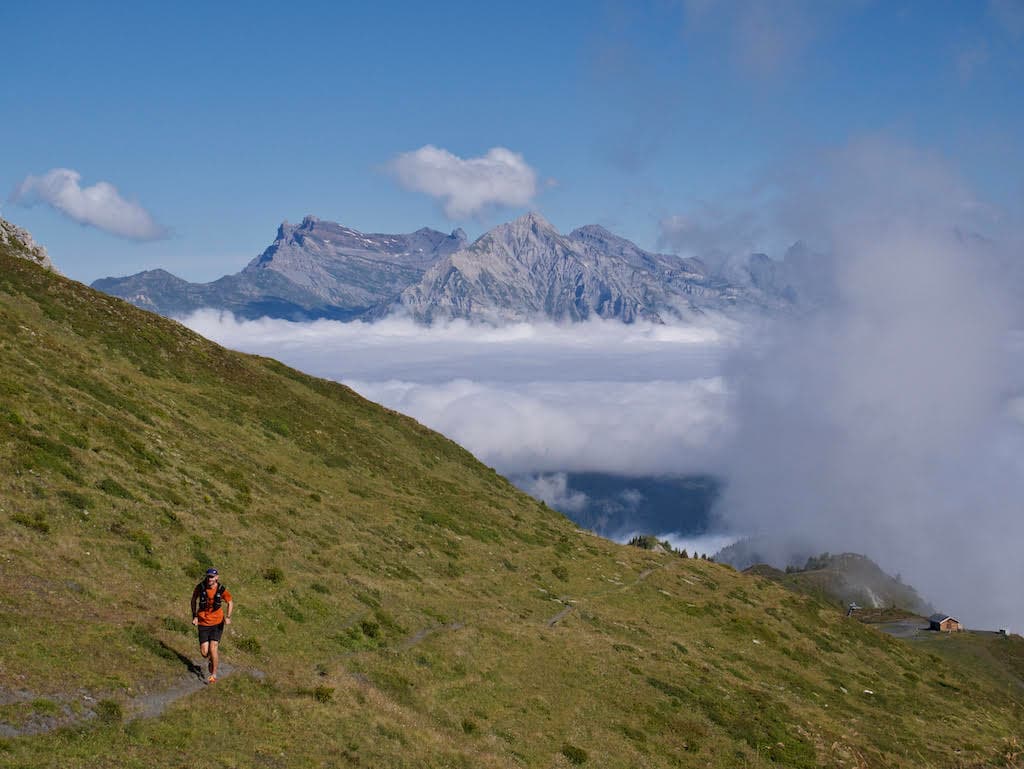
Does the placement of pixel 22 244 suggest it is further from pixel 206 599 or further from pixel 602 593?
pixel 206 599

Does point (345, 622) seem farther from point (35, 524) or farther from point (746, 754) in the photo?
point (746, 754)

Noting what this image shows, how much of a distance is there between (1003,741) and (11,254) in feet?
360

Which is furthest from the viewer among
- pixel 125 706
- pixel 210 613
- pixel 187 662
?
pixel 187 662

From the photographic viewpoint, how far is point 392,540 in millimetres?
57438

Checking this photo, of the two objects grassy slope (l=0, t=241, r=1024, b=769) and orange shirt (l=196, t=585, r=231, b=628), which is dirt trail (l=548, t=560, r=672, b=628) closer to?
grassy slope (l=0, t=241, r=1024, b=769)

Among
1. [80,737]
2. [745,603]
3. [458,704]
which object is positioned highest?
[745,603]

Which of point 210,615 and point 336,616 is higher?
point 210,615

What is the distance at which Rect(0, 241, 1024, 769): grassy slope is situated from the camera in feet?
83.1

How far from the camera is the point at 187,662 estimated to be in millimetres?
26984

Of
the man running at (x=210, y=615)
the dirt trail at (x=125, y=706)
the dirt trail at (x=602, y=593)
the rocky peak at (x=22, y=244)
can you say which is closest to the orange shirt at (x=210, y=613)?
the man running at (x=210, y=615)

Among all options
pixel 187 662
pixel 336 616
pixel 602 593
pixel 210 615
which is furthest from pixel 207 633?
pixel 602 593

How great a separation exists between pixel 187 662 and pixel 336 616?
12113 mm

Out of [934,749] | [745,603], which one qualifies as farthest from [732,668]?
[745,603]

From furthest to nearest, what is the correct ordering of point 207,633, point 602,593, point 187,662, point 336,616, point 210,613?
point 602,593 → point 336,616 → point 187,662 → point 207,633 → point 210,613
